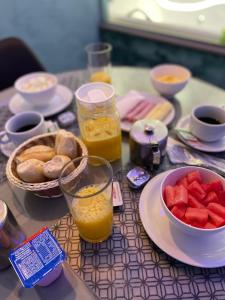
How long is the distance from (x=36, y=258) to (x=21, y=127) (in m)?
0.46

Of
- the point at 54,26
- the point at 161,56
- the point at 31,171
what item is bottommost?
the point at 161,56

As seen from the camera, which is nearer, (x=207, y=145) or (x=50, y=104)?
(x=207, y=145)

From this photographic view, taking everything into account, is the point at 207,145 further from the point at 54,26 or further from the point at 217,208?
the point at 54,26

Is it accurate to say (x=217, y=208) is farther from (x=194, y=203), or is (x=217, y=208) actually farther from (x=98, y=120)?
(x=98, y=120)

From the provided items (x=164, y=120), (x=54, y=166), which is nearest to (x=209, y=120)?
(x=164, y=120)

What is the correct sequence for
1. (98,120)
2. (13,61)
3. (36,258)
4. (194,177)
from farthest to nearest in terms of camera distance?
(13,61) < (98,120) < (194,177) < (36,258)

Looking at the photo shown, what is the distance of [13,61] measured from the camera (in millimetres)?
1321

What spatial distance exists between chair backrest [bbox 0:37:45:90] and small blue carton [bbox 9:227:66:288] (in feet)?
3.31

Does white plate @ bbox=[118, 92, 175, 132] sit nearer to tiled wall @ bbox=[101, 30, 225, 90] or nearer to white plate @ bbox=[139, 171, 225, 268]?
white plate @ bbox=[139, 171, 225, 268]

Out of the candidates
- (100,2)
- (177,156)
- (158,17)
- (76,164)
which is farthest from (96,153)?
(100,2)

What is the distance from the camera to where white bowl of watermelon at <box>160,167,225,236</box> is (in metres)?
0.52

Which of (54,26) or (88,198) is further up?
(88,198)

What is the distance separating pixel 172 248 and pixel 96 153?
0.32 meters

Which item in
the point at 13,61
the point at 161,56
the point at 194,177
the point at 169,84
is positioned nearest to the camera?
the point at 194,177
